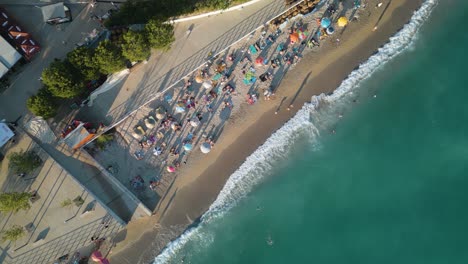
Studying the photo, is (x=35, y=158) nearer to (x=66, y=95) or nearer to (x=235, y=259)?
(x=66, y=95)

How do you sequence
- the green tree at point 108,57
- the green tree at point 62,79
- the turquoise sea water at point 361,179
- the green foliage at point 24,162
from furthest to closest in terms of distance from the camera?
1. the turquoise sea water at point 361,179
2. the green foliage at point 24,162
3. the green tree at point 108,57
4. the green tree at point 62,79

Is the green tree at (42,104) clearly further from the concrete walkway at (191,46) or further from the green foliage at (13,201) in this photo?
the green foliage at (13,201)

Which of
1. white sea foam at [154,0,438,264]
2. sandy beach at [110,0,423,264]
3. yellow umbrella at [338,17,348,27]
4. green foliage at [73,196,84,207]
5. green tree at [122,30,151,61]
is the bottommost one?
white sea foam at [154,0,438,264]

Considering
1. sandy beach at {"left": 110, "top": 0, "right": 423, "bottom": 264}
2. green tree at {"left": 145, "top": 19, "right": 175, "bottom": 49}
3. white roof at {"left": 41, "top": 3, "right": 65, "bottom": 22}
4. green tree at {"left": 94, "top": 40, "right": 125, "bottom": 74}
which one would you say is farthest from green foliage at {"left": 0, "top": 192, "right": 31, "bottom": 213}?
green tree at {"left": 145, "top": 19, "right": 175, "bottom": 49}

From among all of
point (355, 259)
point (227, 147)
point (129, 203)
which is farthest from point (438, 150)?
point (129, 203)

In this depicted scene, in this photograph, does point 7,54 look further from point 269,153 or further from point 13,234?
point 269,153

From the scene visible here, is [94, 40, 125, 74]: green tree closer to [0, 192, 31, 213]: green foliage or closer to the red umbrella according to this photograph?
the red umbrella

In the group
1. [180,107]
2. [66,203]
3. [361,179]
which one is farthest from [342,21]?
[66,203]

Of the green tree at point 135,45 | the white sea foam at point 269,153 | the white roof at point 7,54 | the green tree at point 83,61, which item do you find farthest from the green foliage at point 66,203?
the green tree at point 135,45
